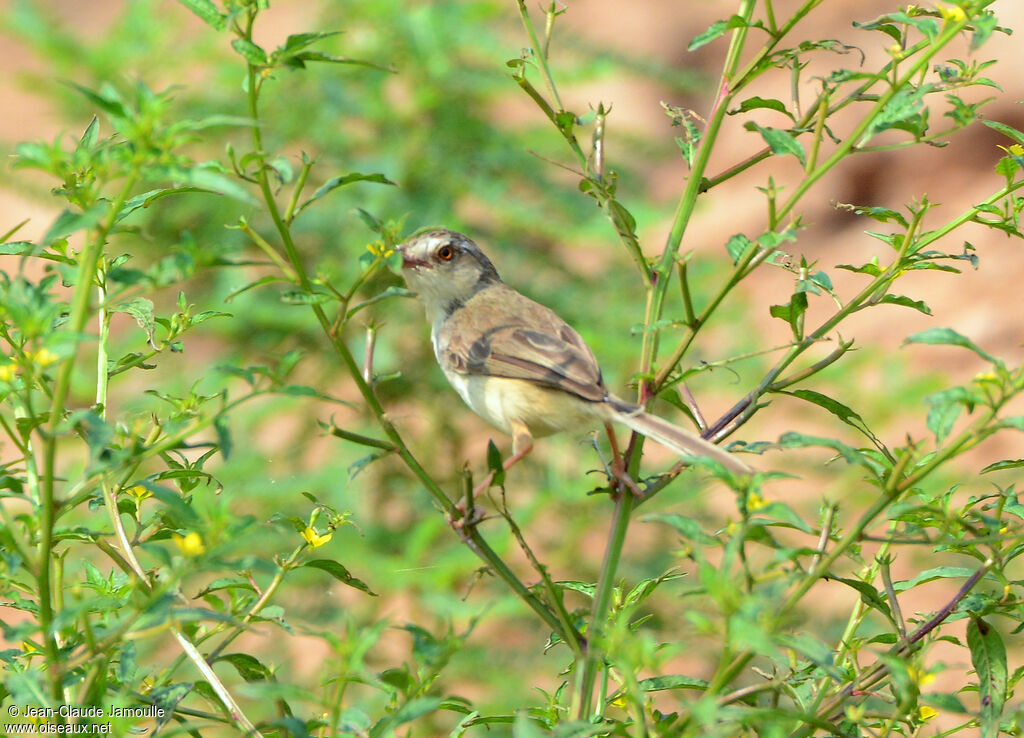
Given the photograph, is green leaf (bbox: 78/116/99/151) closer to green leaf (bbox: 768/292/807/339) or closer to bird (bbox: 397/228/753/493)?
bird (bbox: 397/228/753/493)

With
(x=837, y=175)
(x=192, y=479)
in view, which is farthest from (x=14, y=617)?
(x=837, y=175)

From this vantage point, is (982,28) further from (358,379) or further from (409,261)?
(409,261)

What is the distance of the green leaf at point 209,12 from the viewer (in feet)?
5.64

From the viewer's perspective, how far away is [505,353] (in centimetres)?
372

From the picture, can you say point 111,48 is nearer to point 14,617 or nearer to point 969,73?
point 14,617

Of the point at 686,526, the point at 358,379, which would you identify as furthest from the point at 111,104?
the point at 686,526

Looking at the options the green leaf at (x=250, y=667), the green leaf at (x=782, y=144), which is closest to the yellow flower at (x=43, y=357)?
the green leaf at (x=250, y=667)

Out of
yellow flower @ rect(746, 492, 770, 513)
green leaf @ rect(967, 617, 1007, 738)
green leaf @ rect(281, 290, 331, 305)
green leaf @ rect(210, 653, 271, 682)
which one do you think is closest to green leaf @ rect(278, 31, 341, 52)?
green leaf @ rect(281, 290, 331, 305)

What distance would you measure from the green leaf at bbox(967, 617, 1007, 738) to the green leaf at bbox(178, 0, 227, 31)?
5.56ft

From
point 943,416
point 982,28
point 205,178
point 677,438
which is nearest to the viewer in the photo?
point 205,178

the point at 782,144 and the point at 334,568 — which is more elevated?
the point at 782,144

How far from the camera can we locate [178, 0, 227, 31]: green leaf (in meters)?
1.72

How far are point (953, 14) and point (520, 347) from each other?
211 centimetres

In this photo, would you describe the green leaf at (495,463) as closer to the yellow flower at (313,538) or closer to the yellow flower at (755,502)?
the yellow flower at (313,538)
